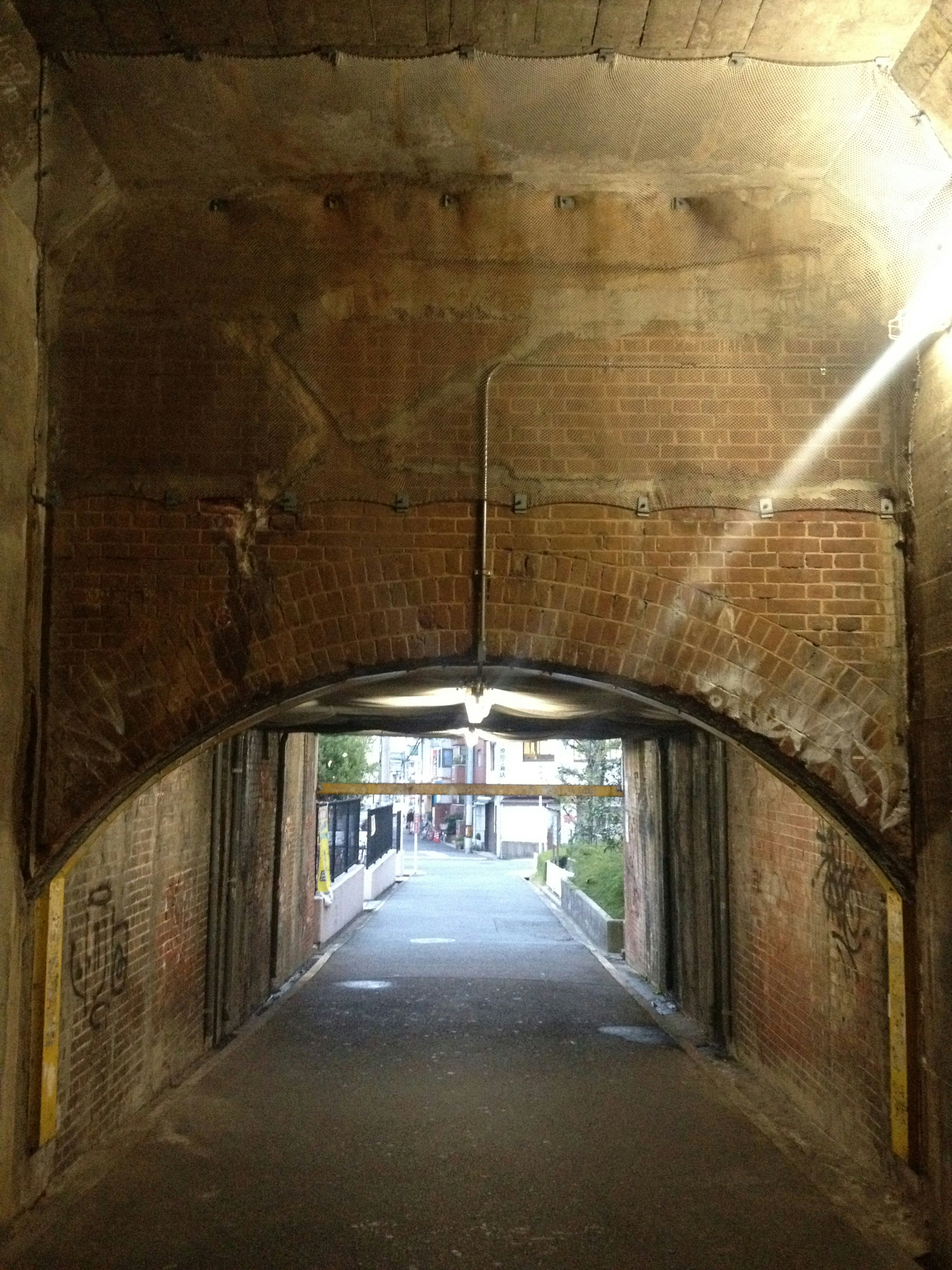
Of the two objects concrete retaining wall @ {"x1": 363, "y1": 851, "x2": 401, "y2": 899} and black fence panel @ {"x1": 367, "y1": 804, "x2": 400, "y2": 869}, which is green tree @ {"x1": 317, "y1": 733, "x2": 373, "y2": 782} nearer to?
black fence panel @ {"x1": 367, "y1": 804, "x2": 400, "y2": 869}

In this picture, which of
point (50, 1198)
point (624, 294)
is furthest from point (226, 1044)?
point (624, 294)

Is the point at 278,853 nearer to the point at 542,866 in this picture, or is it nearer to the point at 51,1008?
the point at 51,1008

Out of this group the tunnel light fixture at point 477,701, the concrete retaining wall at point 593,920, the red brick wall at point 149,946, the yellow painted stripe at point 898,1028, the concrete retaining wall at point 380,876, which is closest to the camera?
the yellow painted stripe at point 898,1028

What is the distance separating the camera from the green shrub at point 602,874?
57.2 ft

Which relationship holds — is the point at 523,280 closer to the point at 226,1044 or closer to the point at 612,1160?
the point at 612,1160

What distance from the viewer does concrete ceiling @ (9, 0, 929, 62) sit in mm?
4328

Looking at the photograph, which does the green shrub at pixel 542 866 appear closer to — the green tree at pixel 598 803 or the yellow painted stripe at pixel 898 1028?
the green tree at pixel 598 803

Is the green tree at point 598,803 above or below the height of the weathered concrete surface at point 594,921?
above

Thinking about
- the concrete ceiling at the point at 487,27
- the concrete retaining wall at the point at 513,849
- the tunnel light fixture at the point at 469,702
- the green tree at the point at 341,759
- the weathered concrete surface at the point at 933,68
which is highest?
the concrete ceiling at the point at 487,27

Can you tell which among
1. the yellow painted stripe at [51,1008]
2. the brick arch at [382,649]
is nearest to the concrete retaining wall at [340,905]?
the yellow painted stripe at [51,1008]

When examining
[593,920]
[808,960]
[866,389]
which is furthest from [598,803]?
[866,389]

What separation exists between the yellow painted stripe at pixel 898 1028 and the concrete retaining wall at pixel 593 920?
10870 millimetres

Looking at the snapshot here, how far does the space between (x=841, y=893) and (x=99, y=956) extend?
4878mm

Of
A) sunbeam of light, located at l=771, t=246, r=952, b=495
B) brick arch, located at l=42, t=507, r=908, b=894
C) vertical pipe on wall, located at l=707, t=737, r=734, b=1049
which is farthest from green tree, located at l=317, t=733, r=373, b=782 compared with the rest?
sunbeam of light, located at l=771, t=246, r=952, b=495
